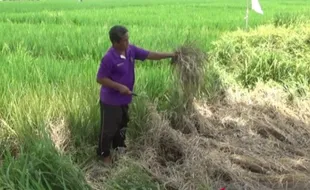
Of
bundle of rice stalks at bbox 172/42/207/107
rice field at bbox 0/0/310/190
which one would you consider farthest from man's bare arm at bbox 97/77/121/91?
bundle of rice stalks at bbox 172/42/207/107

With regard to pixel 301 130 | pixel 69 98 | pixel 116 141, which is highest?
pixel 69 98

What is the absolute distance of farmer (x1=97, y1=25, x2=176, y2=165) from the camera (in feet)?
9.59

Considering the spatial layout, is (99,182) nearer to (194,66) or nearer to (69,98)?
(69,98)

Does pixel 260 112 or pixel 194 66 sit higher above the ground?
pixel 194 66

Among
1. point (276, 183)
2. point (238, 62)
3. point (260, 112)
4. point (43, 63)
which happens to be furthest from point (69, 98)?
point (238, 62)

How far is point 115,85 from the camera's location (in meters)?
2.91

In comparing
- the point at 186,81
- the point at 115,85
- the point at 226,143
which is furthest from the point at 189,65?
the point at 115,85

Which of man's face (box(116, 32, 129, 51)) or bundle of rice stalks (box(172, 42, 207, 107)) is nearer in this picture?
man's face (box(116, 32, 129, 51))

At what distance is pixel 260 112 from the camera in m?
4.34

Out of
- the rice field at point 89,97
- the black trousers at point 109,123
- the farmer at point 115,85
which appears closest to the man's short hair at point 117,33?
the farmer at point 115,85

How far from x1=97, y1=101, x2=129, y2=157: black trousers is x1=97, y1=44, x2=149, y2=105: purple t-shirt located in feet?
0.16

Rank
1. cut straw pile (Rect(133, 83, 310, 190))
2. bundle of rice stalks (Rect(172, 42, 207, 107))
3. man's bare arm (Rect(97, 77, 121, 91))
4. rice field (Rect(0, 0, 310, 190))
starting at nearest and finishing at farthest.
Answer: rice field (Rect(0, 0, 310, 190))
man's bare arm (Rect(97, 77, 121, 91))
cut straw pile (Rect(133, 83, 310, 190))
bundle of rice stalks (Rect(172, 42, 207, 107))

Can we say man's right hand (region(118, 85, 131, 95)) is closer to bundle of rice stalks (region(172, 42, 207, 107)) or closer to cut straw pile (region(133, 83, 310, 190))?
cut straw pile (region(133, 83, 310, 190))

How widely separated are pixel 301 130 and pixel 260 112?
41 centimetres
